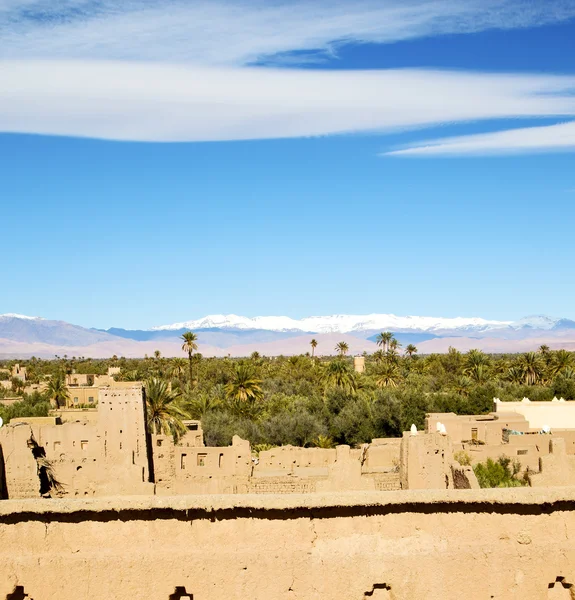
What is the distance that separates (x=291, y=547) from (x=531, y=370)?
171 feet

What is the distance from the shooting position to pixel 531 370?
5597cm

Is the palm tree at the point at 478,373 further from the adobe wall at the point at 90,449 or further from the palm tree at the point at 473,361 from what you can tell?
the adobe wall at the point at 90,449

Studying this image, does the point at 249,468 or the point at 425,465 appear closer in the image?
the point at 425,465

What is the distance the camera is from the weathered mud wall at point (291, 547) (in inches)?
274

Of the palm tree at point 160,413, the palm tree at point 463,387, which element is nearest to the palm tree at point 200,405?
the palm tree at point 160,413

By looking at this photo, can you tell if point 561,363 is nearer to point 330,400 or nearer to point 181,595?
point 330,400

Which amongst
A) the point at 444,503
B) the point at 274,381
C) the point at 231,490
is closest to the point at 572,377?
the point at 274,381

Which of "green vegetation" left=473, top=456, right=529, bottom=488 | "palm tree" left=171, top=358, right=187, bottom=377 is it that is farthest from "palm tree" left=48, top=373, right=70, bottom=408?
"green vegetation" left=473, top=456, right=529, bottom=488

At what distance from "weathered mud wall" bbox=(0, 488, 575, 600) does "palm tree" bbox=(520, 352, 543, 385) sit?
50860 mm

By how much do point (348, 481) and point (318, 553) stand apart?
4295mm

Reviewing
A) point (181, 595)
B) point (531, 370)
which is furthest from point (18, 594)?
point (531, 370)

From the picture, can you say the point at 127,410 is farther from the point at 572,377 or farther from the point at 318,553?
the point at 572,377

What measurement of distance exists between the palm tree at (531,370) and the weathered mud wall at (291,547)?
50.9 meters

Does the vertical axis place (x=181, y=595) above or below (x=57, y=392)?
below
